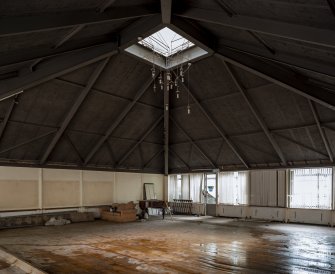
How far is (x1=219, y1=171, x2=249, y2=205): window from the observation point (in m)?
14.9

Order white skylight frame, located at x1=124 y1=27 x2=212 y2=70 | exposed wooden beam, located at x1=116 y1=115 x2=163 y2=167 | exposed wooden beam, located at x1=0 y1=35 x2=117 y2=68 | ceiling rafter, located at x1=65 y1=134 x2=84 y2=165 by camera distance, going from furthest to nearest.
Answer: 1. exposed wooden beam, located at x1=116 y1=115 x2=163 y2=167
2. ceiling rafter, located at x1=65 y1=134 x2=84 y2=165
3. white skylight frame, located at x1=124 y1=27 x2=212 y2=70
4. exposed wooden beam, located at x1=0 y1=35 x2=117 y2=68

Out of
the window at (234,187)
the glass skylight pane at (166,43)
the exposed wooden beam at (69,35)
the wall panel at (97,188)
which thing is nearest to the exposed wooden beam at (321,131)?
the window at (234,187)

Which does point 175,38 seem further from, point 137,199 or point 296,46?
point 137,199

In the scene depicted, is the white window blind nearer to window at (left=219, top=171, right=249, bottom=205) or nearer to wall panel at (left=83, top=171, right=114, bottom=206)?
window at (left=219, top=171, right=249, bottom=205)

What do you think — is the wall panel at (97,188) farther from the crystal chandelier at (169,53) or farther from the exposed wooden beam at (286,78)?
the exposed wooden beam at (286,78)

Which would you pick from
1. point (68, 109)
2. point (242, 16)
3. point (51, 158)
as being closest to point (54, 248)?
point (68, 109)

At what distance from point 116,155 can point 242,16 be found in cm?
1093

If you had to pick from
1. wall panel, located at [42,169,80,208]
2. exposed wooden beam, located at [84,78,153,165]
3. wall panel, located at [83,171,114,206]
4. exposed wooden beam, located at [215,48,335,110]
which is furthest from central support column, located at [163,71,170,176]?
wall panel, located at [42,169,80,208]

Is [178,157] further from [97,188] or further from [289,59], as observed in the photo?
[289,59]

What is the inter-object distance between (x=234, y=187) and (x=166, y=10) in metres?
11.0

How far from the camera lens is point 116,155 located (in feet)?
49.9

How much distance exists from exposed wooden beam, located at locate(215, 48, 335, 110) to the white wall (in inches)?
379

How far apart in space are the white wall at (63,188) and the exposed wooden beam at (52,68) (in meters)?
5.86

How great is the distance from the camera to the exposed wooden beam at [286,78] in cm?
810
